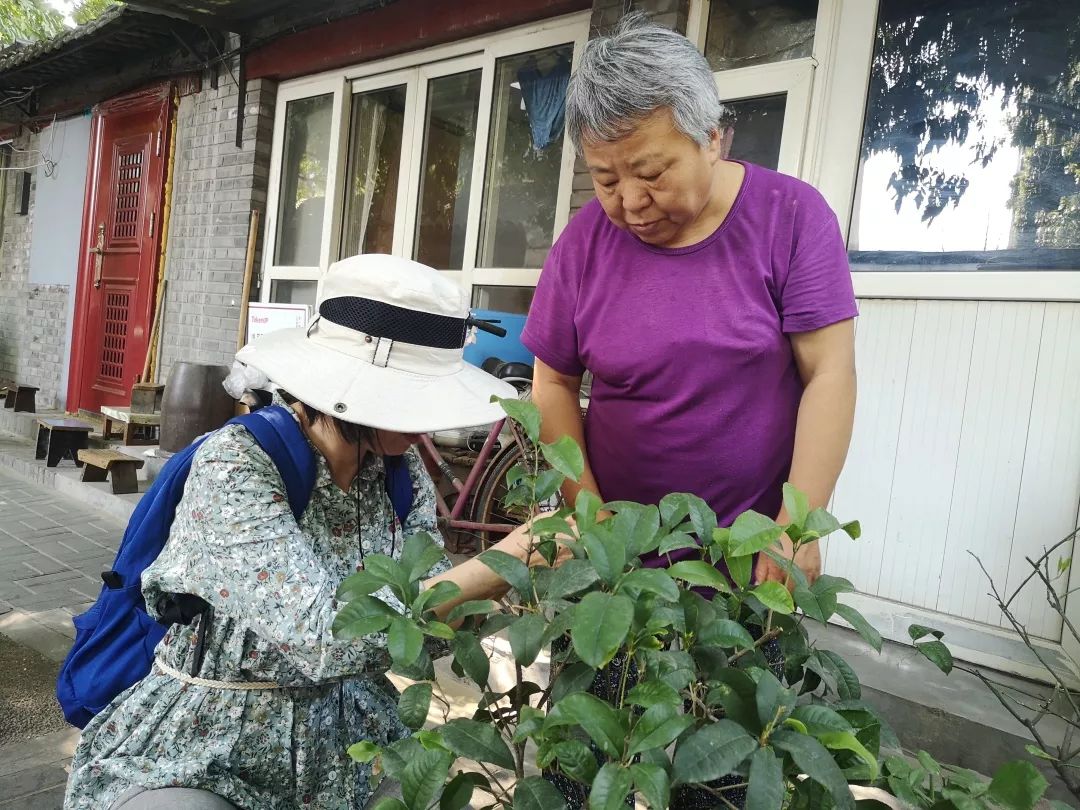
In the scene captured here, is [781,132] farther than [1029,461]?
Yes

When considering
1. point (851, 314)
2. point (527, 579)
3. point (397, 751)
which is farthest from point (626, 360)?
point (397, 751)

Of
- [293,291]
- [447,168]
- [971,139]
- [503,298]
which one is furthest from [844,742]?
[293,291]

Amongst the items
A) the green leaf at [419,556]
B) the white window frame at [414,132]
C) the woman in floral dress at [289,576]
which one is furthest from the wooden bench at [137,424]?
the green leaf at [419,556]

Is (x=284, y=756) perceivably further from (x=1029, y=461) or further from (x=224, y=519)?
(x=1029, y=461)

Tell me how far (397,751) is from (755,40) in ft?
11.9

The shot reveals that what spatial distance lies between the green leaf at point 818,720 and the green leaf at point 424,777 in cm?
35

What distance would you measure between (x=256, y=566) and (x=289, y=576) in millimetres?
53

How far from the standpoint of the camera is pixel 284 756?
1380mm

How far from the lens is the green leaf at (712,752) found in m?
0.67

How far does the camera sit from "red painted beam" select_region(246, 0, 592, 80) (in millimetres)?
4684

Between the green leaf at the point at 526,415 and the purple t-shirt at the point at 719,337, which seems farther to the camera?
the purple t-shirt at the point at 719,337

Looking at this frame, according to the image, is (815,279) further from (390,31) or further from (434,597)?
(390,31)

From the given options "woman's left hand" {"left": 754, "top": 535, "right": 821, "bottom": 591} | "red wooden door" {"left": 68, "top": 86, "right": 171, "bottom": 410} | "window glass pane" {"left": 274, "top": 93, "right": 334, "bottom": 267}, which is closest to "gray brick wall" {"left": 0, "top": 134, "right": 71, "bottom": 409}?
"red wooden door" {"left": 68, "top": 86, "right": 171, "bottom": 410}

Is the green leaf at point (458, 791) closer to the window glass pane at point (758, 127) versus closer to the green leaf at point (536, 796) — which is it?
the green leaf at point (536, 796)
